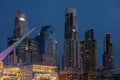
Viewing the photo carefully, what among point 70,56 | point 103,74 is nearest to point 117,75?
point 103,74

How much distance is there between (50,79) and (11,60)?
54.9 ft

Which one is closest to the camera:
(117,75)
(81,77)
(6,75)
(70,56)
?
(6,75)

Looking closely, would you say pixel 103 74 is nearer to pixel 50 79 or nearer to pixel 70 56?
pixel 70 56

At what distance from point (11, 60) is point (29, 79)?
1746cm

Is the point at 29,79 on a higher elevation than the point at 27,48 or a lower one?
lower

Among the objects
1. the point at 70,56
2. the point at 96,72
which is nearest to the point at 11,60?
the point at 70,56

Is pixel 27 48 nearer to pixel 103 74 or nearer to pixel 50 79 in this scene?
pixel 103 74

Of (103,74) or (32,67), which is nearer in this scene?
(32,67)

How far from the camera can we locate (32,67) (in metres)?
44.1

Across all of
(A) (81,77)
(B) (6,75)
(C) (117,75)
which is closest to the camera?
(B) (6,75)

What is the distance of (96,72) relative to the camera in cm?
6456

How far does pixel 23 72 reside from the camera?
43.9 m

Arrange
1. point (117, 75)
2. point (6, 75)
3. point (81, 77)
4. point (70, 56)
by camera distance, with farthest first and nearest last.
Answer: point (117, 75) < point (70, 56) < point (81, 77) < point (6, 75)

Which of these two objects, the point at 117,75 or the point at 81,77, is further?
the point at 117,75
